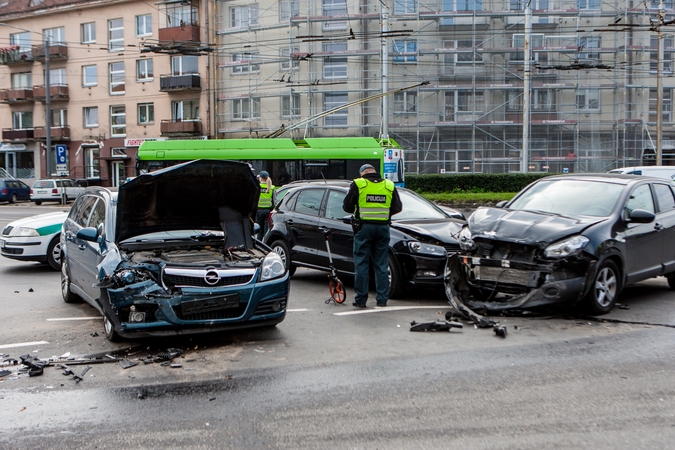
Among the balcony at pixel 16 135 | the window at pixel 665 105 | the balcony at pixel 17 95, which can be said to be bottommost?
the balcony at pixel 16 135

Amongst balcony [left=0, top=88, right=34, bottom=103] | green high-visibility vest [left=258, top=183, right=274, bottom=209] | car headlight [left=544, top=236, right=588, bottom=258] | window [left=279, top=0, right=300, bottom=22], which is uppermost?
window [left=279, top=0, right=300, bottom=22]

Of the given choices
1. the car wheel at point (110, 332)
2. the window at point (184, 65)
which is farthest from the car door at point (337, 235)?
the window at point (184, 65)

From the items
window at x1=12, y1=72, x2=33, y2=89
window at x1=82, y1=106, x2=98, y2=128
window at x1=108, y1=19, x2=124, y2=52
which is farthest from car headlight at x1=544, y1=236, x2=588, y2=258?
window at x1=12, y1=72, x2=33, y2=89

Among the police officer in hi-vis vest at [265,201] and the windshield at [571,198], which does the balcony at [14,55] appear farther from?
the windshield at [571,198]

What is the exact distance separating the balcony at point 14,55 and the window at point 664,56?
1628 inches

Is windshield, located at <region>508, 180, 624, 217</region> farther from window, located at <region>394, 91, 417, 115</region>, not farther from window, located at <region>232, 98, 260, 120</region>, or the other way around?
window, located at <region>232, 98, 260, 120</region>

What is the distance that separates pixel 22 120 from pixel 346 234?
1927 inches

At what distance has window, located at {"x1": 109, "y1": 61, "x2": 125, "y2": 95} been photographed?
154 feet

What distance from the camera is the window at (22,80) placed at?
51438 millimetres

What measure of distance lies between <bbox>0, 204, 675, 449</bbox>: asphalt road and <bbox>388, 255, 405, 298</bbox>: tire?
0.87 m

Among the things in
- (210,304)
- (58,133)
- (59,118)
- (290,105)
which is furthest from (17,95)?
(210,304)

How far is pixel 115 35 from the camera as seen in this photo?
47.0 meters

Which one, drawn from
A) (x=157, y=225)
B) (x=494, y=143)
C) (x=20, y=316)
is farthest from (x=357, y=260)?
(x=494, y=143)

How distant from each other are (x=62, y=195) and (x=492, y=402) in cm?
3641
